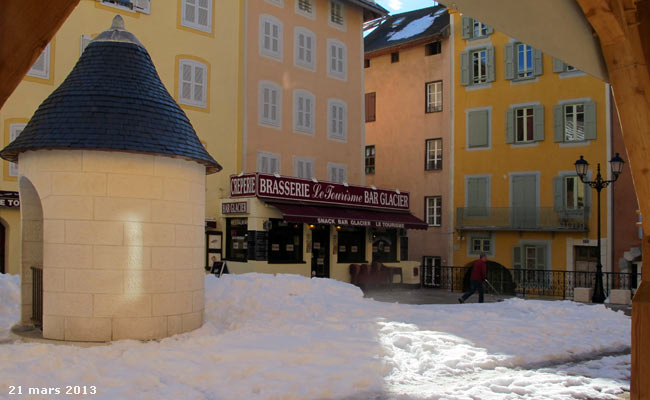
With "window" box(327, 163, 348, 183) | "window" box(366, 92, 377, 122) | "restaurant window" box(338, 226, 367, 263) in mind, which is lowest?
"restaurant window" box(338, 226, 367, 263)

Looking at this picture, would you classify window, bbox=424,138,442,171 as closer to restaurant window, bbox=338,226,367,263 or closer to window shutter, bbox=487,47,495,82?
window shutter, bbox=487,47,495,82

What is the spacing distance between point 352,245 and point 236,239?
17.2 feet

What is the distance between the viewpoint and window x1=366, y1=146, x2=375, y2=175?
34.7 metres

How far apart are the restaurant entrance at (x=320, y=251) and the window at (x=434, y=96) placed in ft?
37.5

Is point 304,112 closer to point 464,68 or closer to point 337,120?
point 337,120

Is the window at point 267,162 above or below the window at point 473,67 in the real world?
below

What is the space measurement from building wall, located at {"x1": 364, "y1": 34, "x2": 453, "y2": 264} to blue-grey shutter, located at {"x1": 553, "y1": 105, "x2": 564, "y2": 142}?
5.24m

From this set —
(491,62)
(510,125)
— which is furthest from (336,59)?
(510,125)

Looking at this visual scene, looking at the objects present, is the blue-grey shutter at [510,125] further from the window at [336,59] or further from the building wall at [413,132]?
the window at [336,59]

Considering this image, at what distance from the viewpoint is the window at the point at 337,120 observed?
91.7 feet

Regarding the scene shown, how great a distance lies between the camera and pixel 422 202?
3262cm

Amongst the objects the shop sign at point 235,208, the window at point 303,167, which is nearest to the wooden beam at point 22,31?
the shop sign at point 235,208

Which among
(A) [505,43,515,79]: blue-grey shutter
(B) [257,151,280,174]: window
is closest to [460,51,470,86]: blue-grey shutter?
(A) [505,43,515,79]: blue-grey shutter

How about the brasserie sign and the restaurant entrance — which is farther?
the restaurant entrance
